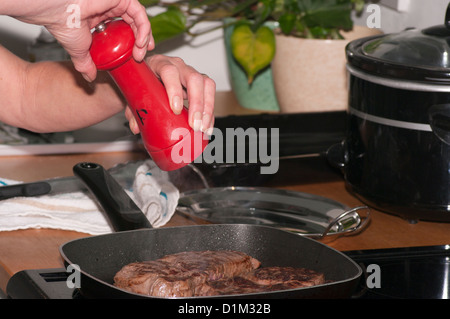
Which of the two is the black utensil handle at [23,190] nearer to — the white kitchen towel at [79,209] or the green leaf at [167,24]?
the white kitchen towel at [79,209]

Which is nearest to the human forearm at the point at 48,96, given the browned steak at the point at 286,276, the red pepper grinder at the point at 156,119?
the red pepper grinder at the point at 156,119

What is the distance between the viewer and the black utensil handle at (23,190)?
1083mm

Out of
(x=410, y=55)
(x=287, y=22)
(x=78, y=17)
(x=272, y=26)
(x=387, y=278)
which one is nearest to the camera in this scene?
(x=78, y=17)

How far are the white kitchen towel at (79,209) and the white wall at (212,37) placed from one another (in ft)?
2.27

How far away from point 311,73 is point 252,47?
14 centimetres

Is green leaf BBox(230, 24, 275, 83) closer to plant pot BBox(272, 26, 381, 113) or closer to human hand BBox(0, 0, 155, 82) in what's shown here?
plant pot BBox(272, 26, 381, 113)

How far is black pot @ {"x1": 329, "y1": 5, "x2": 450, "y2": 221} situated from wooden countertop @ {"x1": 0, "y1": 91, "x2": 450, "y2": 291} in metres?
0.04

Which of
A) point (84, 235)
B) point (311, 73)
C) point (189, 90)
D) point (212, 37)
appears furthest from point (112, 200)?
point (212, 37)

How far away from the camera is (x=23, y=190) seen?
109 cm

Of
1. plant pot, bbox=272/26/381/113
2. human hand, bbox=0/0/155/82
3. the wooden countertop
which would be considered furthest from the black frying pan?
plant pot, bbox=272/26/381/113

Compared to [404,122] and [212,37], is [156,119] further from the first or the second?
[212,37]

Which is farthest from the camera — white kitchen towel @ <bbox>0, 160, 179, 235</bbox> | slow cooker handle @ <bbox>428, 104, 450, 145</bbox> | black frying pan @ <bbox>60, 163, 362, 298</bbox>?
white kitchen towel @ <bbox>0, 160, 179, 235</bbox>

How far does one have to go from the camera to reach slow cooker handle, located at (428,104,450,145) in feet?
3.08

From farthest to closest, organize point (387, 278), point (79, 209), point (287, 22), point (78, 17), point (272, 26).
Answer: point (272, 26) < point (287, 22) < point (79, 209) < point (387, 278) < point (78, 17)
